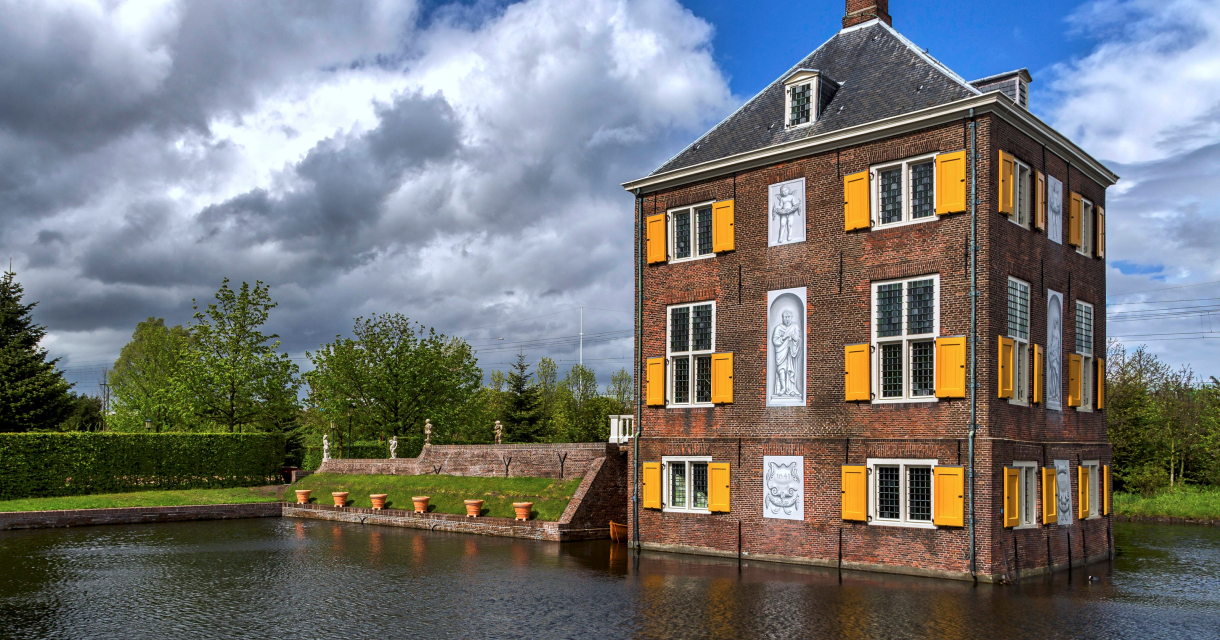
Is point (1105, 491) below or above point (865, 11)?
below

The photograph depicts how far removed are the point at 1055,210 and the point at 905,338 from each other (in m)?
6.08

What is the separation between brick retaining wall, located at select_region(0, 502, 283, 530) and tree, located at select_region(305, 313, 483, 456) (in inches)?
608

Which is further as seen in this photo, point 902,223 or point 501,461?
point 501,461

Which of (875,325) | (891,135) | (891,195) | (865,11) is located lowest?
(875,325)

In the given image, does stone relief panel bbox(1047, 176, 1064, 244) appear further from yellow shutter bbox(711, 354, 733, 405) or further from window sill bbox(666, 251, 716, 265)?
yellow shutter bbox(711, 354, 733, 405)

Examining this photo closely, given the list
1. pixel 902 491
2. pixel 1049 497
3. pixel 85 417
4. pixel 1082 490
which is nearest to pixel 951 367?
pixel 902 491

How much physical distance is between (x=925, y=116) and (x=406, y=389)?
1559 inches

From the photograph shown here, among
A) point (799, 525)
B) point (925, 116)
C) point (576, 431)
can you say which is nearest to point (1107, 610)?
point (799, 525)

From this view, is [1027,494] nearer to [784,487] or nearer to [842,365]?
[842,365]

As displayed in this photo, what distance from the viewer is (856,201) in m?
22.0

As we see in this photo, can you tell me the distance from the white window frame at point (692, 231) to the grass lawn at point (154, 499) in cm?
2320

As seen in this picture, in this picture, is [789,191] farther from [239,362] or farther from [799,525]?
[239,362]

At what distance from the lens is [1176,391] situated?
44938mm

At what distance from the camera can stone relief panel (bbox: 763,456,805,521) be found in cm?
2236
